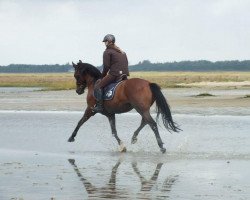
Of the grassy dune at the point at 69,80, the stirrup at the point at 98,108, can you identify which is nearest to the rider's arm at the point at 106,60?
the stirrup at the point at 98,108

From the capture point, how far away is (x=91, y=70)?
679 inches

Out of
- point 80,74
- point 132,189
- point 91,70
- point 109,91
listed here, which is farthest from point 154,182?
point 80,74

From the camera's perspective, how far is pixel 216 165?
13.1 metres

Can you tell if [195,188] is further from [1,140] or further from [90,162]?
[1,140]

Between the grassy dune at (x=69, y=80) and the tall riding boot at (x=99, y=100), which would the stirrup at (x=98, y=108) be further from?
the grassy dune at (x=69, y=80)

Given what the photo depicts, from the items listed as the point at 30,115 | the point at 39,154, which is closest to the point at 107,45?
the point at 39,154

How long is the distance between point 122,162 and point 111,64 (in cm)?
337

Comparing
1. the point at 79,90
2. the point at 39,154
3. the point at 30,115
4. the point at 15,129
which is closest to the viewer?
the point at 39,154

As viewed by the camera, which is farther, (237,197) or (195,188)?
(195,188)

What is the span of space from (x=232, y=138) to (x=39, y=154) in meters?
5.29

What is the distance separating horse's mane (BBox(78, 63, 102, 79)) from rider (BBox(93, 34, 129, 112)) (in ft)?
1.92

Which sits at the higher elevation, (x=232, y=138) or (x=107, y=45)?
(x=107, y=45)

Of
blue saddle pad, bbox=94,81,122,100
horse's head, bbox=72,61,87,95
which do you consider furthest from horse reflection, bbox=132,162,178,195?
horse's head, bbox=72,61,87,95

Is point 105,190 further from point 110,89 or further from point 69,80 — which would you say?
point 69,80
